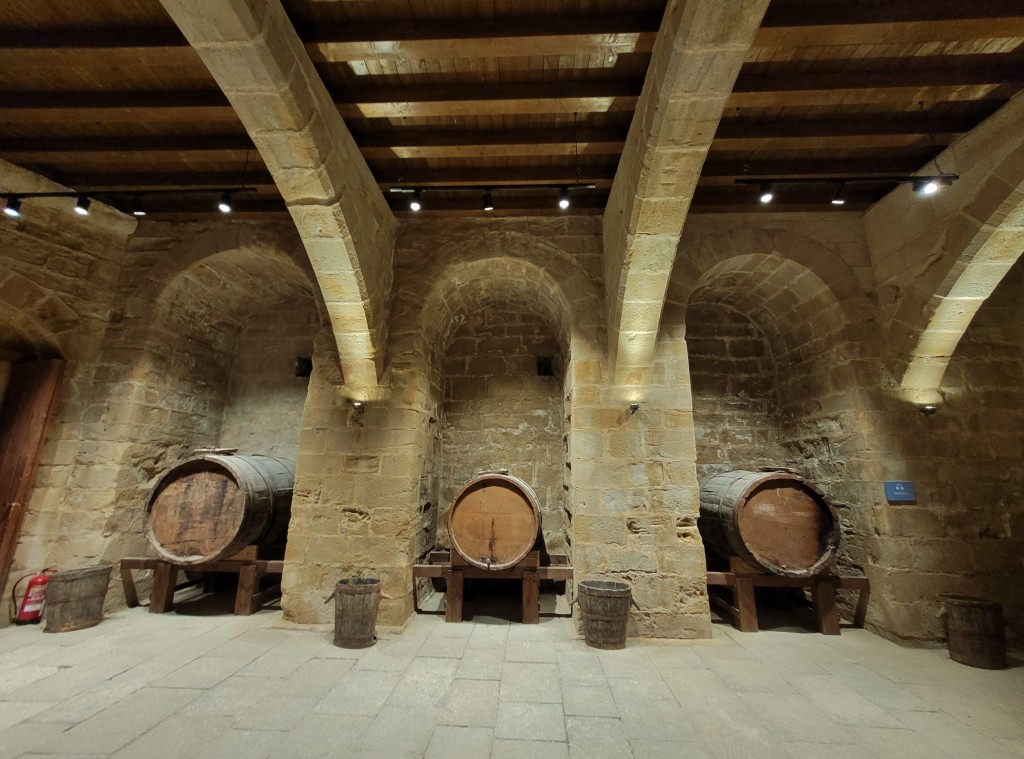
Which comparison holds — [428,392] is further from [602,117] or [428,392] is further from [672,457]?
[602,117]

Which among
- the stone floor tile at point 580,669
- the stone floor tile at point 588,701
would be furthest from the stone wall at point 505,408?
the stone floor tile at point 588,701

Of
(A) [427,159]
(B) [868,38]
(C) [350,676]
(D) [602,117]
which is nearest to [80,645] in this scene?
(C) [350,676]

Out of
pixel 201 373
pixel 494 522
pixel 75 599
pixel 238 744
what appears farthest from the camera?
pixel 201 373

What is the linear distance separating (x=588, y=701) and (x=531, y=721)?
351 millimetres

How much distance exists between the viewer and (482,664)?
94.8 inches

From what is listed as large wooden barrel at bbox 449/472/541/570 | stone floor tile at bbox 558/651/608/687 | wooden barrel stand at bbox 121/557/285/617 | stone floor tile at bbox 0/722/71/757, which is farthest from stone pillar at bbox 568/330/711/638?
stone floor tile at bbox 0/722/71/757

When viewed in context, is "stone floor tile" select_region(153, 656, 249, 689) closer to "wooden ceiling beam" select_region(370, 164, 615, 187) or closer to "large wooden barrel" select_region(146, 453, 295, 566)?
"large wooden barrel" select_region(146, 453, 295, 566)

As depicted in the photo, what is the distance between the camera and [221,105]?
2.63 m

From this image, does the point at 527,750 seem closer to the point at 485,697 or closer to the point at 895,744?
the point at 485,697

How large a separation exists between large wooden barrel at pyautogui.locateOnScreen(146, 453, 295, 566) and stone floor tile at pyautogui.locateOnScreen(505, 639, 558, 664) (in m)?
2.26

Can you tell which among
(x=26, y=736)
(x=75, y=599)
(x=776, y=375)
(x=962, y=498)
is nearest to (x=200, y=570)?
(x=75, y=599)

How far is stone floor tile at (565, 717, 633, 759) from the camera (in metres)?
1.66

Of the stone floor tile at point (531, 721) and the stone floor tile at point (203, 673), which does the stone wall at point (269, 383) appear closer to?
the stone floor tile at point (203, 673)

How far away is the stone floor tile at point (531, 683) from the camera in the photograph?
206 centimetres
